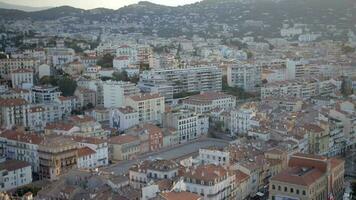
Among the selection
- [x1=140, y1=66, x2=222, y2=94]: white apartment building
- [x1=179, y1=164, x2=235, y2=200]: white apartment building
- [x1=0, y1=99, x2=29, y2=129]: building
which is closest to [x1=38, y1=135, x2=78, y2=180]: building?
[x1=179, y1=164, x2=235, y2=200]: white apartment building

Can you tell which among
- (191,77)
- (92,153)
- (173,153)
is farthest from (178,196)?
(191,77)

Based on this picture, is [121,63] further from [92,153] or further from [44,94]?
[92,153]

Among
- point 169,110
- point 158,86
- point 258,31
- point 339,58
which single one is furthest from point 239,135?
point 258,31

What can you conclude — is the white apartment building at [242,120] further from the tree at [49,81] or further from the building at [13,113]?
the tree at [49,81]

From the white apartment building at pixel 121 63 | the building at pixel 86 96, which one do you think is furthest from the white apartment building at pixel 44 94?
the white apartment building at pixel 121 63

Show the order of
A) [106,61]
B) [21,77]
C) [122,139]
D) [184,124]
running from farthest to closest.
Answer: [106,61] → [21,77] → [184,124] → [122,139]

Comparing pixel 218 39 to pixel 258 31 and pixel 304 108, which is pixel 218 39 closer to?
pixel 258 31
